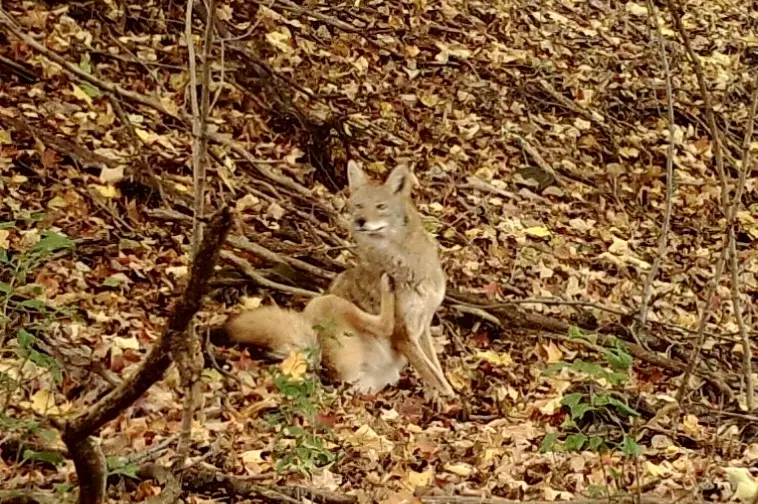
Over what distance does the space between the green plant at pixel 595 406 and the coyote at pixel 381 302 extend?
1.10 metres

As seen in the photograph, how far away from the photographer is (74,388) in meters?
6.29

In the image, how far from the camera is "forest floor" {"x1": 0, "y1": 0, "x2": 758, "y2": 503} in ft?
19.5

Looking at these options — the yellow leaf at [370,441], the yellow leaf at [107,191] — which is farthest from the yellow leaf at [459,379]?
the yellow leaf at [107,191]

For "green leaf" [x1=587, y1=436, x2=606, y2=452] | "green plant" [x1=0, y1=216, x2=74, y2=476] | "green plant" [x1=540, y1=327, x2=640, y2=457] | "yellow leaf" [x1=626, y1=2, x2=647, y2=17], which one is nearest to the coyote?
"green plant" [x1=540, y1=327, x2=640, y2=457]

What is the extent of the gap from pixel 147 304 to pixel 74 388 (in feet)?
4.69

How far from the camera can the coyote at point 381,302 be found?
7.64m

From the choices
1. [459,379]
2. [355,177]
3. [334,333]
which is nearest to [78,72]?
[355,177]

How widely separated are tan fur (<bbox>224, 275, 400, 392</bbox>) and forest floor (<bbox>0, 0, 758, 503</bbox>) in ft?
0.61

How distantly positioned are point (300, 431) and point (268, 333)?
188 centimetres

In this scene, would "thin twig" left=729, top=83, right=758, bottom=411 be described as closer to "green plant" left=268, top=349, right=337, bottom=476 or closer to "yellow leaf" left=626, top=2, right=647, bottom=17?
"green plant" left=268, top=349, right=337, bottom=476

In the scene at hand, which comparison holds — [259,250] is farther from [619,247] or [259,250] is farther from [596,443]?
[596,443]

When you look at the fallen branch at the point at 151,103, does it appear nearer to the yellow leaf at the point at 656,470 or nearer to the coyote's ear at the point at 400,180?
the coyote's ear at the point at 400,180

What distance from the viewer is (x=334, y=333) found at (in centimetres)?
748

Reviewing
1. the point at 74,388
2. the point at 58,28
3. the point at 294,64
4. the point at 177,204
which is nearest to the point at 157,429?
the point at 74,388
